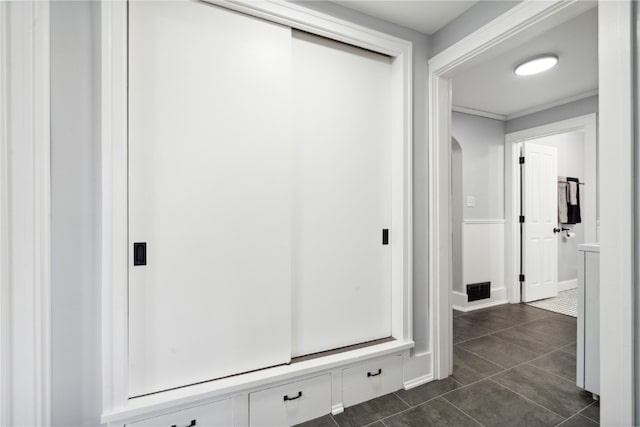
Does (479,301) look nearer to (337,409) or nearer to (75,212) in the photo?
(337,409)

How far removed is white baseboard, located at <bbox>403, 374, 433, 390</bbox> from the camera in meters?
1.92

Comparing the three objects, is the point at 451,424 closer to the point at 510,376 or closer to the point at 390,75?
the point at 510,376

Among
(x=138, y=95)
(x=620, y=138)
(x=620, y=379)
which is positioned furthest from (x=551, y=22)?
(x=138, y=95)

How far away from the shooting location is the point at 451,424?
62.3 inches

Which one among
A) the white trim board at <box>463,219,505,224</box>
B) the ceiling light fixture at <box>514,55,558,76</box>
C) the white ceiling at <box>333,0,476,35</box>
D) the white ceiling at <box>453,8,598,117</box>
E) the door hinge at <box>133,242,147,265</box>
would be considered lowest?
the door hinge at <box>133,242,147,265</box>

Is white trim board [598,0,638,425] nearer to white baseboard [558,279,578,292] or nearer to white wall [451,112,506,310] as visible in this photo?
white wall [451,112,506,310]

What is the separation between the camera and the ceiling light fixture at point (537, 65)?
241cm

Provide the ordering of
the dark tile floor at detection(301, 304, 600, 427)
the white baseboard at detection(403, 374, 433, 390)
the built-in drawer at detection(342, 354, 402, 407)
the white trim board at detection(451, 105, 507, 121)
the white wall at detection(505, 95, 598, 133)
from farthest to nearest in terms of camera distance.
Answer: the white trim board at detection(451, 105, 507, 121), the white wall at detection(505, 95, 598, 133), the white baseboard at detection(403, 374, 433, 390), the built-in drawer at detection(342, 354, 402, 407), the dark tile floor at detection(301, 304, 600, 427)

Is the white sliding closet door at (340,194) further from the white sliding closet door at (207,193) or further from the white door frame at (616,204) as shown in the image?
the white door frame at (616,204)

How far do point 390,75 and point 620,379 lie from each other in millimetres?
1952

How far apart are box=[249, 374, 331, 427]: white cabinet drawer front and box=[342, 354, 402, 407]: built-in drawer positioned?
0.13 metres

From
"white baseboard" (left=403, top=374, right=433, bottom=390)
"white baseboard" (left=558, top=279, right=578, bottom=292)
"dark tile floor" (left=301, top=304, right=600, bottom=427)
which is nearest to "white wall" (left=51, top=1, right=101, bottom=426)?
"dark tile floor" (left=301, top=304, right=600, bottom=427)

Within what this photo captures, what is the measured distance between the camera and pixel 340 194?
1817mm
